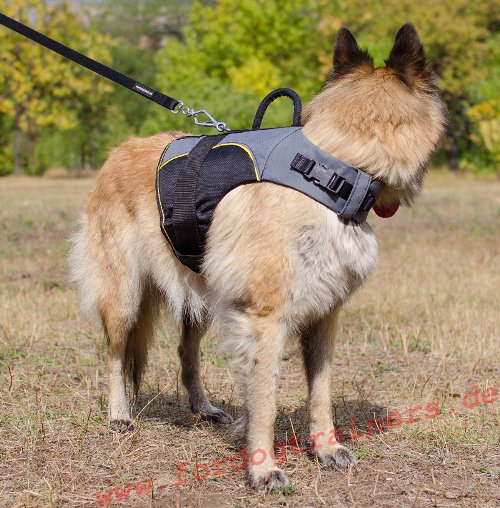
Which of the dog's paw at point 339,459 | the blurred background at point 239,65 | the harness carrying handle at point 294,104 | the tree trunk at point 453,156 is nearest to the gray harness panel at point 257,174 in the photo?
the harness carrying handle at point 294,104

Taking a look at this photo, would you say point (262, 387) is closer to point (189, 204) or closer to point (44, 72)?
point (189, 204)

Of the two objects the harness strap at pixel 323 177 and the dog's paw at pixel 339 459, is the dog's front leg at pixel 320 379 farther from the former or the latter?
the harness strap at pixel 323 177

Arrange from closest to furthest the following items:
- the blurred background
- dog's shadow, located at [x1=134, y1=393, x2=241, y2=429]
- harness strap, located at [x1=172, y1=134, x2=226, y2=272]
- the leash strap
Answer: harness strap, located at [x1=172, y1=134, x2=226, y2=272]
the leash strap
dog's shadow, located at [x1=134, y1=393, x2=241, y2=429]
the blurred background

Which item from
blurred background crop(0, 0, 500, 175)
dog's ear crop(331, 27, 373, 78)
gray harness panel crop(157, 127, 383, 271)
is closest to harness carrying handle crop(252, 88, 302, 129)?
gray harness panel crop(157, 127, 383, 271)

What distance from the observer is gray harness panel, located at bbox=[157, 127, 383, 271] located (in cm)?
337

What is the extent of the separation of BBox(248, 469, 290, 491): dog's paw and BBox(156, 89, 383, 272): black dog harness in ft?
3.68

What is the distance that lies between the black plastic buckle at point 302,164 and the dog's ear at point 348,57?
1.71ft

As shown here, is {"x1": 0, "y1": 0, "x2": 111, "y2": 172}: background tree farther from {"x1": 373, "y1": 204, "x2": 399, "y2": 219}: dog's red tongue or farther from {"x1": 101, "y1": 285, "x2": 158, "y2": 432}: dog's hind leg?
{"x1": 373, "y1": 204, "x2": 399, "y2": 219}: dog's red tongue

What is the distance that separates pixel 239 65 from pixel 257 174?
3092 centimetres

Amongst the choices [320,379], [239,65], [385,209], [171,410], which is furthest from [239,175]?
[239,65]

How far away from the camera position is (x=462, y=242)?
11.1 m

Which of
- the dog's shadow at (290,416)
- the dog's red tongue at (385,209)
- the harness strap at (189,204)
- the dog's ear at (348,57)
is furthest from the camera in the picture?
the dog's shadow at (290,416)

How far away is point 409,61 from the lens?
3447mm

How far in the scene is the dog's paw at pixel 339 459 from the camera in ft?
12.1
